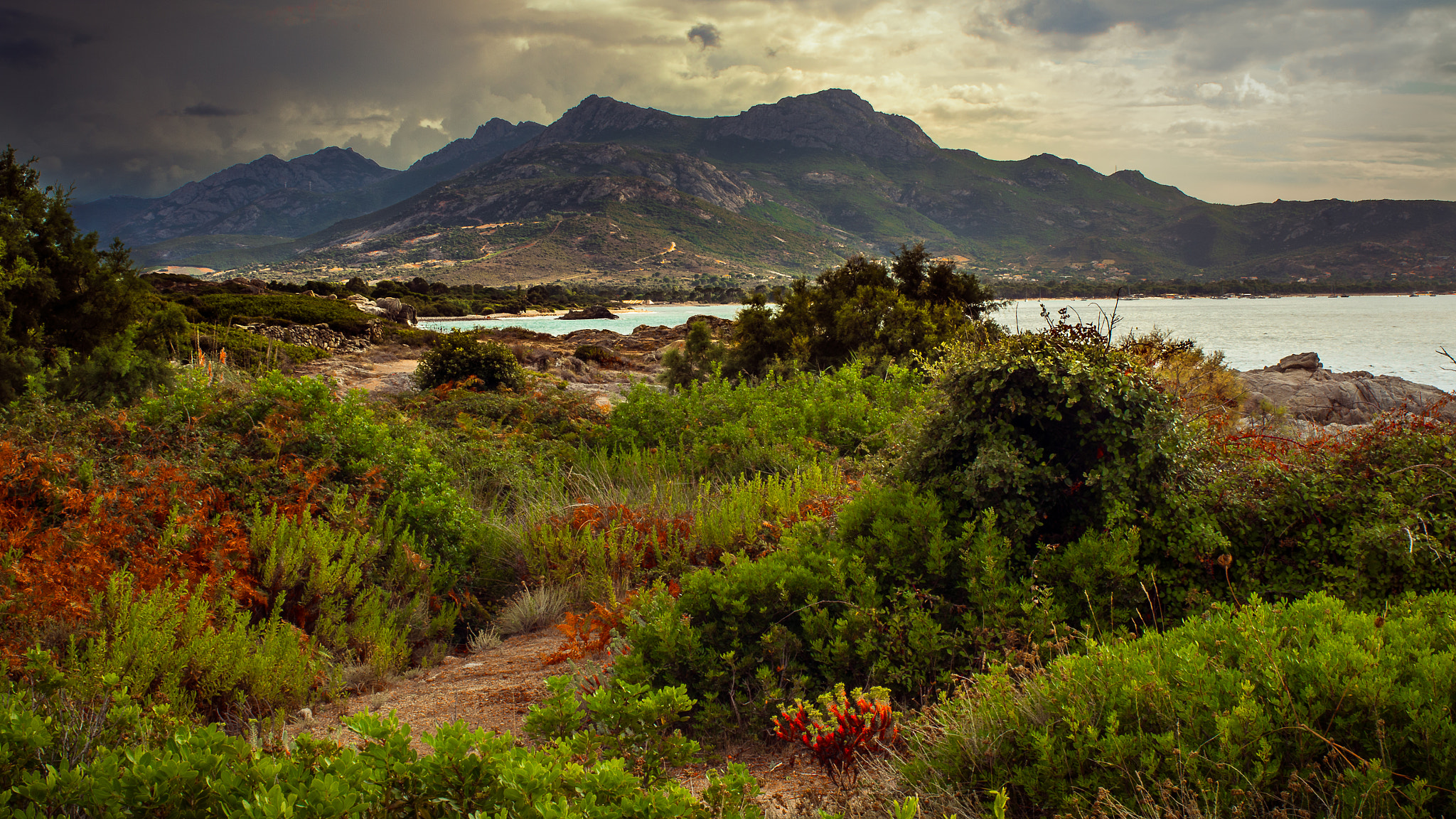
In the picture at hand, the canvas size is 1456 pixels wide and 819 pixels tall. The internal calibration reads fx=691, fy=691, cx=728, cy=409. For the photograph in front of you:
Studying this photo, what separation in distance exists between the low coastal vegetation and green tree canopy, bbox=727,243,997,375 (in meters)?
7.42

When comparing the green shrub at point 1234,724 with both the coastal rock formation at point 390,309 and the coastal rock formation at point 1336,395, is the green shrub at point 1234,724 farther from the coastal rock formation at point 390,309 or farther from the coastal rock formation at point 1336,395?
the coastal rock formation at point 390,309

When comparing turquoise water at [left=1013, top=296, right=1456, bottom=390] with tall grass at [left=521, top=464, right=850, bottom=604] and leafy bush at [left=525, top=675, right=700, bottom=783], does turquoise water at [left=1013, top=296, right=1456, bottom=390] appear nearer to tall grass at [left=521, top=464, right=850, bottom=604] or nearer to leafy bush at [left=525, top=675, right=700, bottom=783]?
tall grass at [left=521, top=464, right=850, bottom=604]

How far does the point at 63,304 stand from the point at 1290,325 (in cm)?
4618

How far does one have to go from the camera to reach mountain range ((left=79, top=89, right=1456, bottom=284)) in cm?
9062

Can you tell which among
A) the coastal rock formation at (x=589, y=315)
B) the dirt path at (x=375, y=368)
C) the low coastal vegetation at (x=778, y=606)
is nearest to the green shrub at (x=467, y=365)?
the dirt path at (x=375, y=368)

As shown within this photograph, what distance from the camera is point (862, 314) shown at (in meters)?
14.8

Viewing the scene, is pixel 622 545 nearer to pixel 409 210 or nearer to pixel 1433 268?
pixel 1433 268

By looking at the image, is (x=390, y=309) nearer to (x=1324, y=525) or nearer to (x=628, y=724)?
(x=628, y=724)

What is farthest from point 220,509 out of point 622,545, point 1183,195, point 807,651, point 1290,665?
point 1183,195

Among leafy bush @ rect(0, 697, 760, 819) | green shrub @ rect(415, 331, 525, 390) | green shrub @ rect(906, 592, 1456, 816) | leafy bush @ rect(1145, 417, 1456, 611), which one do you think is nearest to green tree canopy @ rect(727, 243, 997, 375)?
green shrub @ rect(415, 331, 525, 390)

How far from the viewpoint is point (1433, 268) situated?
71.1 metres

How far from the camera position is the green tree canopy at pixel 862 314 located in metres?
14.3

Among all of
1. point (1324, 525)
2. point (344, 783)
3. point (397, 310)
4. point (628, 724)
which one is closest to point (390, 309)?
point (397, 310)

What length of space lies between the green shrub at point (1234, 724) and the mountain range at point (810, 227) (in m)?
68.2
